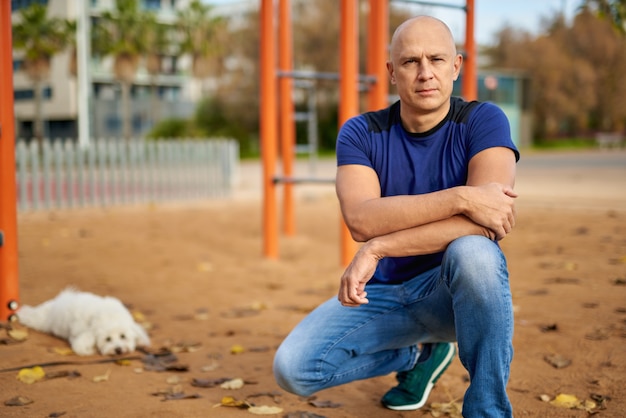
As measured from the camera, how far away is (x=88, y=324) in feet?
12.4

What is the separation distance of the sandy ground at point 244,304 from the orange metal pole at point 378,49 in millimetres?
1551

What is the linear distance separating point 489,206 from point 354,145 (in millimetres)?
611

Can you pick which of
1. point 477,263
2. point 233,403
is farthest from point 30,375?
point 477,263

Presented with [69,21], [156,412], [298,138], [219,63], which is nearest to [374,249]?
[156,412]

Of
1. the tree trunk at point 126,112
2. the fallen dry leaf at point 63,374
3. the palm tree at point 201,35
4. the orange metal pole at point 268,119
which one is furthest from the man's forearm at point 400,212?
the palm tree at point 201,35

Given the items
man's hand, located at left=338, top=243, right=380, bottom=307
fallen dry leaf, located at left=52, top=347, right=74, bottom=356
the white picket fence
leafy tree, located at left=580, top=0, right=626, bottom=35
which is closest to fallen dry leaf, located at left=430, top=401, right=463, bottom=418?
man's hand, located at left=338, top=243, right=380, bottom=307

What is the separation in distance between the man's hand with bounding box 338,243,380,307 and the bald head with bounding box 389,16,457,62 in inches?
30.1

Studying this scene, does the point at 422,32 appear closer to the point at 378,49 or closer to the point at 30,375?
the point at 30,375

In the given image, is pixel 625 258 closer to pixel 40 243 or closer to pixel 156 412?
pixel 156 412

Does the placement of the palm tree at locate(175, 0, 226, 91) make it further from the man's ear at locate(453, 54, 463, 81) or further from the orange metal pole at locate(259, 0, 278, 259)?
the man's ear at locate(453, 54, 463, 81)

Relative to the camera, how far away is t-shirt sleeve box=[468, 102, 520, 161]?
2.46 metres

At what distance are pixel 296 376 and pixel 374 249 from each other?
556 mm

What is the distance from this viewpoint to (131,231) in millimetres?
8195

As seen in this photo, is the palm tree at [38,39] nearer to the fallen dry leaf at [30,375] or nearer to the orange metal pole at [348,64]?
the orange metal pole at [348,64]
